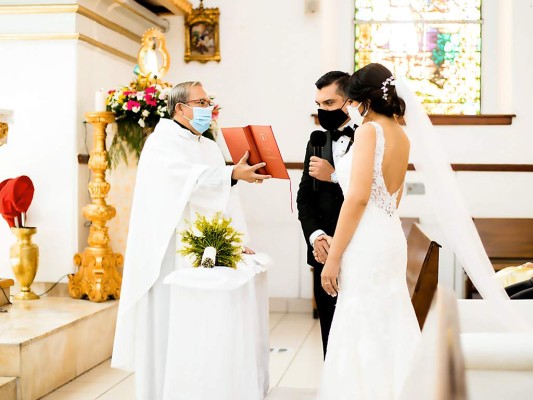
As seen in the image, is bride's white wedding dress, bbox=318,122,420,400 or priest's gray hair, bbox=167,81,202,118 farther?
priest's gray hair, bbox=167,81,202,118

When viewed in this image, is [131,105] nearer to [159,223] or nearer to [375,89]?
[159,223]

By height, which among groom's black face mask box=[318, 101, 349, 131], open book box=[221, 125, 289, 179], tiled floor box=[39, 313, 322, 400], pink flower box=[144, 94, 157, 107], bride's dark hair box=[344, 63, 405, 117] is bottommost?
tiled floor box=[39, 313, 322, 400]

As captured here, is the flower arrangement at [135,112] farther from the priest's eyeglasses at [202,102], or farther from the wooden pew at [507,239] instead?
the wooden pew at [507,239]

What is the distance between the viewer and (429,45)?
7.66 metres

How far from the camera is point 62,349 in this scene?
4.73 m

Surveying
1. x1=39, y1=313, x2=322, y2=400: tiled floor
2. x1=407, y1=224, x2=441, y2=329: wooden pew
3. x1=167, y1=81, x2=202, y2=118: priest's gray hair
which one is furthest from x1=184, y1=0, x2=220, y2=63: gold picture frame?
x1=167, y1=81, x2=202, y2=118: priest's gray hair

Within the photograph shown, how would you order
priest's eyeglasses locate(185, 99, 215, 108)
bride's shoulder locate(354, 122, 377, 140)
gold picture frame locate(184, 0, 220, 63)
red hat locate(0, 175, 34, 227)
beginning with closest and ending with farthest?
1. bride's shoulder locate(354, 122, 377, 140)
2. priest's eyeglasses locate(185, 99, 215, 108)
3. red hat locate(0, 175, 34, 227)
4. gold picture frame locate(184, 0, 220, 63)

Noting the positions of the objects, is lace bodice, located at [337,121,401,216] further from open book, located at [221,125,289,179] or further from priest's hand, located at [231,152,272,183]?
priest's hand, located at [231,152,272,183]

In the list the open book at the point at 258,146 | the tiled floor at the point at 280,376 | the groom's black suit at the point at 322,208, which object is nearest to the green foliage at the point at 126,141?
the tiled floor at the point at 280,376

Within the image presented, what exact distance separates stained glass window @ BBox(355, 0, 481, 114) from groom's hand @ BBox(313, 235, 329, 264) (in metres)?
4.44

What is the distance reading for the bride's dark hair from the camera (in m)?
3.11

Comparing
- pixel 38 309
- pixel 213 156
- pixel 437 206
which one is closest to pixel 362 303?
pixel 437 206

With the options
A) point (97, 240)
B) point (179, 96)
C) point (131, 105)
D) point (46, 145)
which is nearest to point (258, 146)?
point (179, 96)

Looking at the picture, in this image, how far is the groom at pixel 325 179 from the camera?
3.50 m
